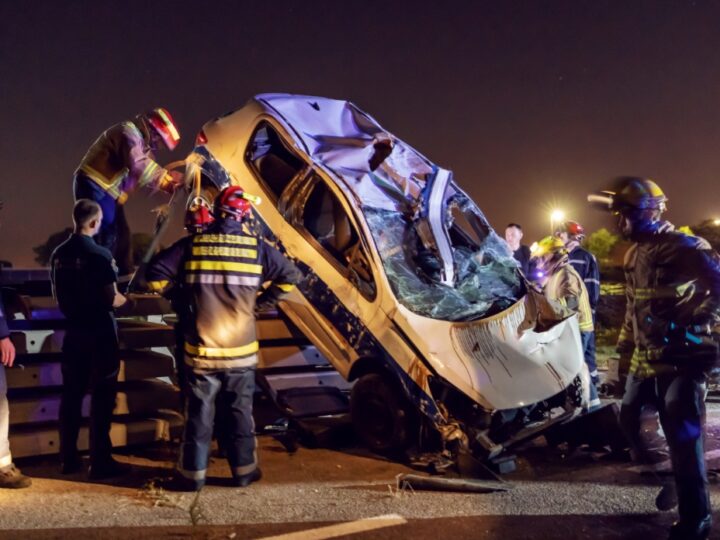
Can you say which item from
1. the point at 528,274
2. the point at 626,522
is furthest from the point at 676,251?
the point at 528,274

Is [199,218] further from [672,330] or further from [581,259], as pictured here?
[581,259]

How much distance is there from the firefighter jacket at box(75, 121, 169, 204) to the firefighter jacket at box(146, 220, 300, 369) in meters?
1.46

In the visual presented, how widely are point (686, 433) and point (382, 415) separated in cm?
236

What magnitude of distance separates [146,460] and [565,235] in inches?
212

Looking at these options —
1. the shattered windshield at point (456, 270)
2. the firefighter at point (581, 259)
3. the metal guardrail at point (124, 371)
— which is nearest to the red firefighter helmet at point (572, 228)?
the firefighter at point (581, 259)

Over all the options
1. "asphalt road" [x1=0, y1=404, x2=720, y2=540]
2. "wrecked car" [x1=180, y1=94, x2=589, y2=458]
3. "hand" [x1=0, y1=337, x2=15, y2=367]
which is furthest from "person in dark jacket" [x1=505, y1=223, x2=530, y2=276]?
"hand" [x1=0, y1=337, x2=15, y2=367]

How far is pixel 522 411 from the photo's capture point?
5.27 m

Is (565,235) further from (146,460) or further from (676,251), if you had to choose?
(146,460)

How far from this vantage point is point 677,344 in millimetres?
3996

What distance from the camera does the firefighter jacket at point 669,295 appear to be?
3916 mm

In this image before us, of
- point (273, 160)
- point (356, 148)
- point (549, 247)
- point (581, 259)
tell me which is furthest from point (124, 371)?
point (581, 259)

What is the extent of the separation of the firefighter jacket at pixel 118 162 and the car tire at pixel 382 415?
258 centimetres

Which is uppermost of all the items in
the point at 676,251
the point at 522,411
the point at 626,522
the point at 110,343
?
the point at 676,251

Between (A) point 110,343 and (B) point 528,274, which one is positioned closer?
(A) point 110,343
